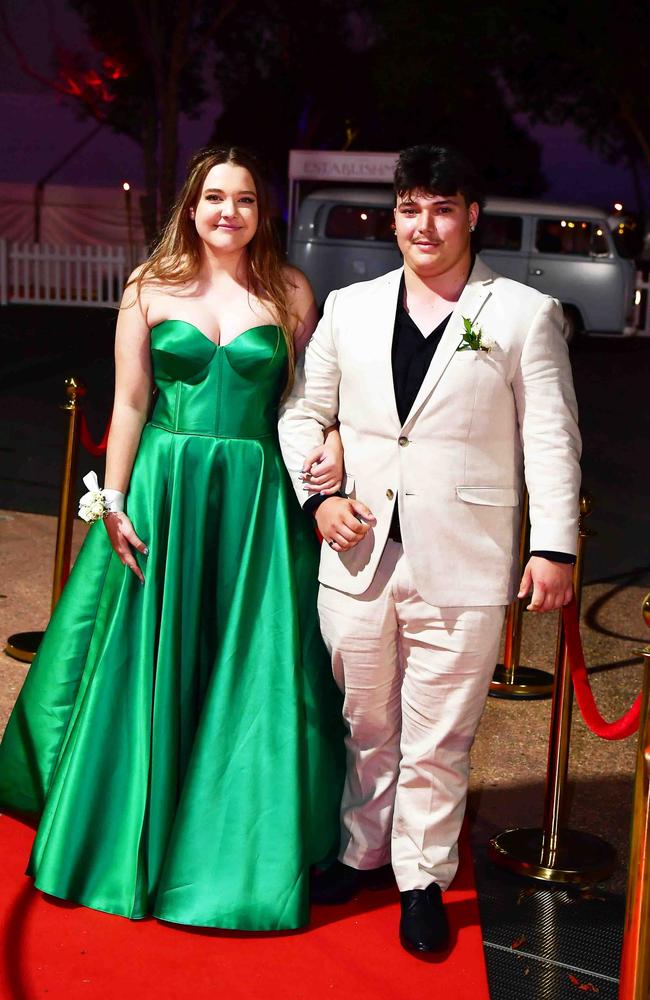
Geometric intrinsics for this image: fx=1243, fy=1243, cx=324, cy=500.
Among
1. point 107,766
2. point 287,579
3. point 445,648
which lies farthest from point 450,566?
point 107,766

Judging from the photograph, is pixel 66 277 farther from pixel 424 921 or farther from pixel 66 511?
pixel 424 921

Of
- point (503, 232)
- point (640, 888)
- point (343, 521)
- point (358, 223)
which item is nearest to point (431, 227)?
point (343, 521)

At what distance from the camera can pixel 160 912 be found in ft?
10.3

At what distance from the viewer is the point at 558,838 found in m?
3.65

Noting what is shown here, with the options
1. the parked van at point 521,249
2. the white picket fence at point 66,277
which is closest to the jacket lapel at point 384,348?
the parked van at point 521,249

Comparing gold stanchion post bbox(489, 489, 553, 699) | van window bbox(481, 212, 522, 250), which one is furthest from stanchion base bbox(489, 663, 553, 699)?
van window bbox(481, 212, 522, 250)

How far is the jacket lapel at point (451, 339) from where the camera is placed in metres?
2.88

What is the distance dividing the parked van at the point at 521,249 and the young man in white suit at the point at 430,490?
14526mm

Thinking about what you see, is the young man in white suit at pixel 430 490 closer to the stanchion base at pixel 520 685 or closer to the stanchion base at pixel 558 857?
the stanchion base at pixel 558 857

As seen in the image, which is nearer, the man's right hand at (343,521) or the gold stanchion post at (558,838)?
the man's right hand at (343,521)

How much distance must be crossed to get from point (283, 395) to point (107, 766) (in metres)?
1.08

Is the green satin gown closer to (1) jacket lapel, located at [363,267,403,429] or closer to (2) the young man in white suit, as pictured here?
(2) the young man in white suit

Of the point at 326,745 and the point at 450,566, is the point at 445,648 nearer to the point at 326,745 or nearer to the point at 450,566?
the point at 450,566

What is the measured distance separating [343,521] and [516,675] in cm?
229
